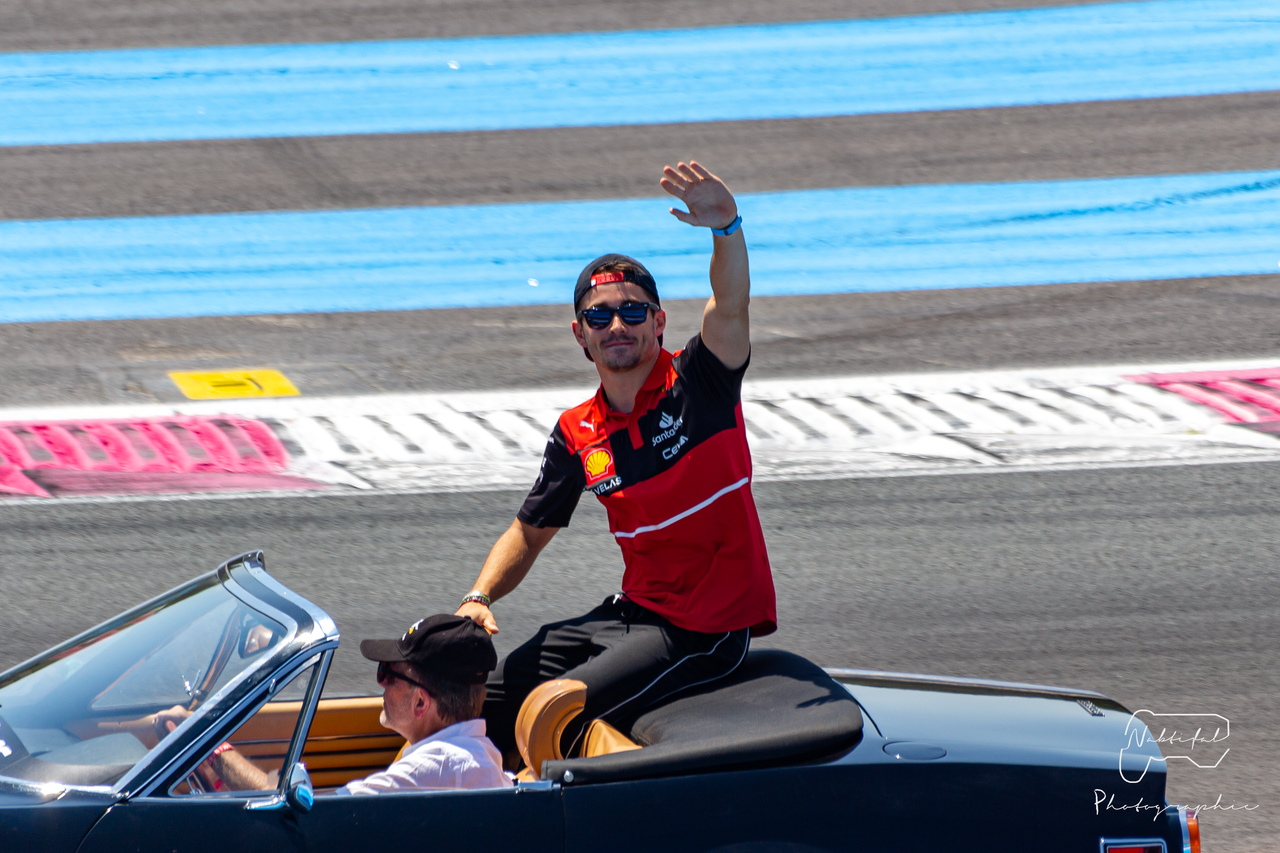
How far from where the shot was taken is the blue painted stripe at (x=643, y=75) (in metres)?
14.5

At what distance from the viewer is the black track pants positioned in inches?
142

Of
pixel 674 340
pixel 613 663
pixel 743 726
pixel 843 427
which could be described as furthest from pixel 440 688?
pixel 674 340

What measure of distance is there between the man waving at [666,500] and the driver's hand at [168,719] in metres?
0.89

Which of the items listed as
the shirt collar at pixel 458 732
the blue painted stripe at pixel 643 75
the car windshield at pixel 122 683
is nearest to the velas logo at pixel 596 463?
the shirt collar at pixel 458 732

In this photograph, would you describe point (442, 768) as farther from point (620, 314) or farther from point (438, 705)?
point (620, 314)

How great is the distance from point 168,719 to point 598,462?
1412mm

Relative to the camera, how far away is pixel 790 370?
9594mm

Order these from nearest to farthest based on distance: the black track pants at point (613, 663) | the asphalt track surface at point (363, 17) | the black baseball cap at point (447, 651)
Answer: the black baseball cap at point (447, 651)
the black track pants at point (613, 663)
the asphalt track surface at point (363, 17)

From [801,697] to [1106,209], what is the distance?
10.6 metres

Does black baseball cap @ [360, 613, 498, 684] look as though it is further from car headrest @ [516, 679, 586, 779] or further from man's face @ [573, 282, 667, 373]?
man's face @ [573, 282, 667, 373]

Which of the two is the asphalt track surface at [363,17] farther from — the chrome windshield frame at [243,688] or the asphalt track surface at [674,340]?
the chrome windshield frame at [243,688]

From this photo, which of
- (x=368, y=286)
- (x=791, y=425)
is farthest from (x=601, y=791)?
(x=368, y=286)

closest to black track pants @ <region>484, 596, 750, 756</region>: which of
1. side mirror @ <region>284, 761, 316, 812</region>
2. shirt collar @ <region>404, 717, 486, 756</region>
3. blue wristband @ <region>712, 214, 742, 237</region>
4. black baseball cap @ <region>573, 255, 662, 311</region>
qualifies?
shirt collar @ <region>404, 717, 486, 756</region>

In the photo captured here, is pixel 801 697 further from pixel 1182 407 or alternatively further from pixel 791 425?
pixel 1182 407
